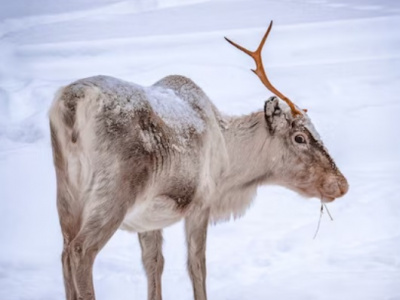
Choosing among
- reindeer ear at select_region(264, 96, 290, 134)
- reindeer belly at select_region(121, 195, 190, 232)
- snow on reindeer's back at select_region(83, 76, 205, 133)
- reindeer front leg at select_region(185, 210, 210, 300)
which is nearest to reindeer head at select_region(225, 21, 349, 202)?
reindeer ear at select_region(264, 96, 290, 134)

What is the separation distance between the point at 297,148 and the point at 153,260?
1.05 m

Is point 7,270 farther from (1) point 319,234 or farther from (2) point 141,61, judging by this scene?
(2) point 141,61

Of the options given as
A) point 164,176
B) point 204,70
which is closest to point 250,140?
point 164,176

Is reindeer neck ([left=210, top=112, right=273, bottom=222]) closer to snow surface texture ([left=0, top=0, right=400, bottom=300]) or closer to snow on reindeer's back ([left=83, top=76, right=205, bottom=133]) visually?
snow on reindeer's back ([left=83, top=76, right=205, bottom=133])

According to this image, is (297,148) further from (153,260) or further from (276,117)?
(153,260)

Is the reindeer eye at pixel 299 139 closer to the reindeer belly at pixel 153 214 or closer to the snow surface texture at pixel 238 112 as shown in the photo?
the reindeer belly at pixel 153 214

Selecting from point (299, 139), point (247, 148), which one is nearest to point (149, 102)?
point (247, 148)

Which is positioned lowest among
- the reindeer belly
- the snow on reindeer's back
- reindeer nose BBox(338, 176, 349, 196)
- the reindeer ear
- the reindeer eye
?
reindeer nose BBox(338, 176, 349, 196)

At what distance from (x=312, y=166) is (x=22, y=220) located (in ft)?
8.96

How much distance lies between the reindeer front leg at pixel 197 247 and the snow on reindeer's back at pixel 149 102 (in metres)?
0.50

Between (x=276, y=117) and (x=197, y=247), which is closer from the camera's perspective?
(x=197, y=247)

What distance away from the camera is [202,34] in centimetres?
902

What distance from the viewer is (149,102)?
4168mm

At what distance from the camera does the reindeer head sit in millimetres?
4766
